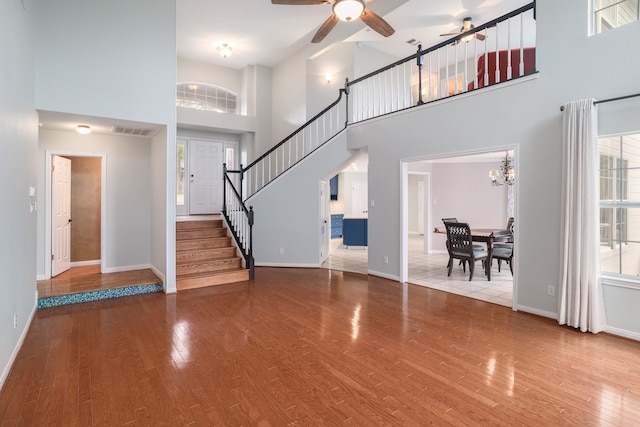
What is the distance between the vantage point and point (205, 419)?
2145 mm

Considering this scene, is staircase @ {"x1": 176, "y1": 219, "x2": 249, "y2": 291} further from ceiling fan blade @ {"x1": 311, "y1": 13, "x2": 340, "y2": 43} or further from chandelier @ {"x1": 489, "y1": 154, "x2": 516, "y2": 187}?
chandelier @ {"x1": 489, "y1": 154, "x2": 516, "y2": 187}

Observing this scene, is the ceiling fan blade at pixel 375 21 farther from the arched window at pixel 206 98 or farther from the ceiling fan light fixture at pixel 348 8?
the arched window at pixel 206 98

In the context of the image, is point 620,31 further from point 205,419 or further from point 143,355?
point 143,355

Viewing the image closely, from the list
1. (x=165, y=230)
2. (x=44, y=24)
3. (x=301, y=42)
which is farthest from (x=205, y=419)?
(x=301, y=42)

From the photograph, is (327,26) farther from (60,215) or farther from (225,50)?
(60,215)

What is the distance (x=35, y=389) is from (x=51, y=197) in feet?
13.4

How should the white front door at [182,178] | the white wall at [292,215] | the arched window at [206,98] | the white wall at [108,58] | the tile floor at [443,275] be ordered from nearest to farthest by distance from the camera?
1. the white wall at [108,58]
2. the tile floor at [443,275]
3. the white wall at [292,215]
4. the white front door at [182,178]
5. the arched window at [206,98]

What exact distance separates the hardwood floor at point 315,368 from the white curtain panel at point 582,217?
282mm

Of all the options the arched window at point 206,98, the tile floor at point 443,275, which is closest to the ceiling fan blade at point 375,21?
the tile floor at point 443,275

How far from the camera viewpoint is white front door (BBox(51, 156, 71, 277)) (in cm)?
557

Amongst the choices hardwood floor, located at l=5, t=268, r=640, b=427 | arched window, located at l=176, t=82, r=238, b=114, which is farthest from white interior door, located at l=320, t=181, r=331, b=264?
arched window, located at l=176, t=82, r=238, b=114

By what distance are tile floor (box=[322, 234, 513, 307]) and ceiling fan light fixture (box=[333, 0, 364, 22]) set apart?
4163 millimetres

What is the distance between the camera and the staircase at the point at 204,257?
5.54 m

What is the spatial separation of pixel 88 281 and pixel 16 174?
2.73 metres
